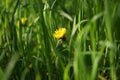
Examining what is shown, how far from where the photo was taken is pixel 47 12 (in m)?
1.47

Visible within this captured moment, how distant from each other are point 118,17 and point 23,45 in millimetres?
425

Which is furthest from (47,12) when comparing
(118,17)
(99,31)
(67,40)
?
(118,17)

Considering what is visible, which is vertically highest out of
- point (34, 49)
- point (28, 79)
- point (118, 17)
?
point (118, 17)

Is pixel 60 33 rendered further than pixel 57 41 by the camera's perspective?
No

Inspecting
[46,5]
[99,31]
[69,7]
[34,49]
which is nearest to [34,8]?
[46,5]

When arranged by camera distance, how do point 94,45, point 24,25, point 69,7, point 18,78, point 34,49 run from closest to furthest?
point 94,45, point 18,78, point 34,49, point 24,25, point 69,7

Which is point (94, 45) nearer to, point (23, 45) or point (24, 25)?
point (23, 45)

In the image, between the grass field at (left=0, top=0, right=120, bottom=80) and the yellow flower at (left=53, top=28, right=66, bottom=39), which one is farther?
the yellow flower at (left=53, top=28, right=66, bottom=39)

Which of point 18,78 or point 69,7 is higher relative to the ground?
point 69,7

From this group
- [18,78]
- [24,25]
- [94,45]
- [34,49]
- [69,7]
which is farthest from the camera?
[69,7]

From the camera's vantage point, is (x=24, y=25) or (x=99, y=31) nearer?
(x=99, y=31)

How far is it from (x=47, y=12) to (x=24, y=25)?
0.51ft

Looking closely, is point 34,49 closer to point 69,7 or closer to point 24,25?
point 24,25

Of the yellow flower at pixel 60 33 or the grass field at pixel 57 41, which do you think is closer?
the grass field at pixel 57 41
